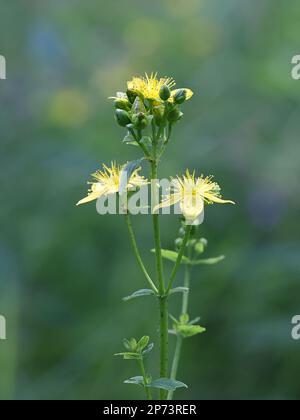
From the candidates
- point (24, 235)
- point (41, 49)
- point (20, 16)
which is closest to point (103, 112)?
point (41, 49)

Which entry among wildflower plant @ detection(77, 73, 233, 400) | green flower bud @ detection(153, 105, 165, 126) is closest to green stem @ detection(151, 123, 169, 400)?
wildflower plant @ detection(77, 73, 233, 400)

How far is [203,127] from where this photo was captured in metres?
4.85

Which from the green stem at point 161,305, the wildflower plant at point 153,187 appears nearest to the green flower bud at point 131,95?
the wildflower plant at point 153,187

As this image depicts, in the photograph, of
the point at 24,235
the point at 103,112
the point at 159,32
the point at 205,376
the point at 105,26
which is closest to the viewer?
the point at 205,376

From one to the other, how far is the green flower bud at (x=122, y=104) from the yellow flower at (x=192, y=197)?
0.21 m

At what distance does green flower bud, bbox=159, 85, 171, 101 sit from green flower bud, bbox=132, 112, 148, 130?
0.06m

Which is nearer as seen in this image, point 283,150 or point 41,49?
point 283,150

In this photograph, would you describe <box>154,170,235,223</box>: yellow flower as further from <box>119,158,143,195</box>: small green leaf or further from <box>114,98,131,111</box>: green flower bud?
<box>114,98,131,111</box>: green flower bud

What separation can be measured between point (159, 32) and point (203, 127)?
1.02m

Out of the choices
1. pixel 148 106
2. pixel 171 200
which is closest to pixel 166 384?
pixel 171 200

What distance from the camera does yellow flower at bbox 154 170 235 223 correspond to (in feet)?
6.02

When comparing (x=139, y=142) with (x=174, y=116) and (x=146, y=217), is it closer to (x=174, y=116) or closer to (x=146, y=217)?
(x=174, y=116)

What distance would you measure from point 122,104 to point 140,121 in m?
0.12

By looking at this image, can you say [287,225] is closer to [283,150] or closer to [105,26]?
[283,150]
